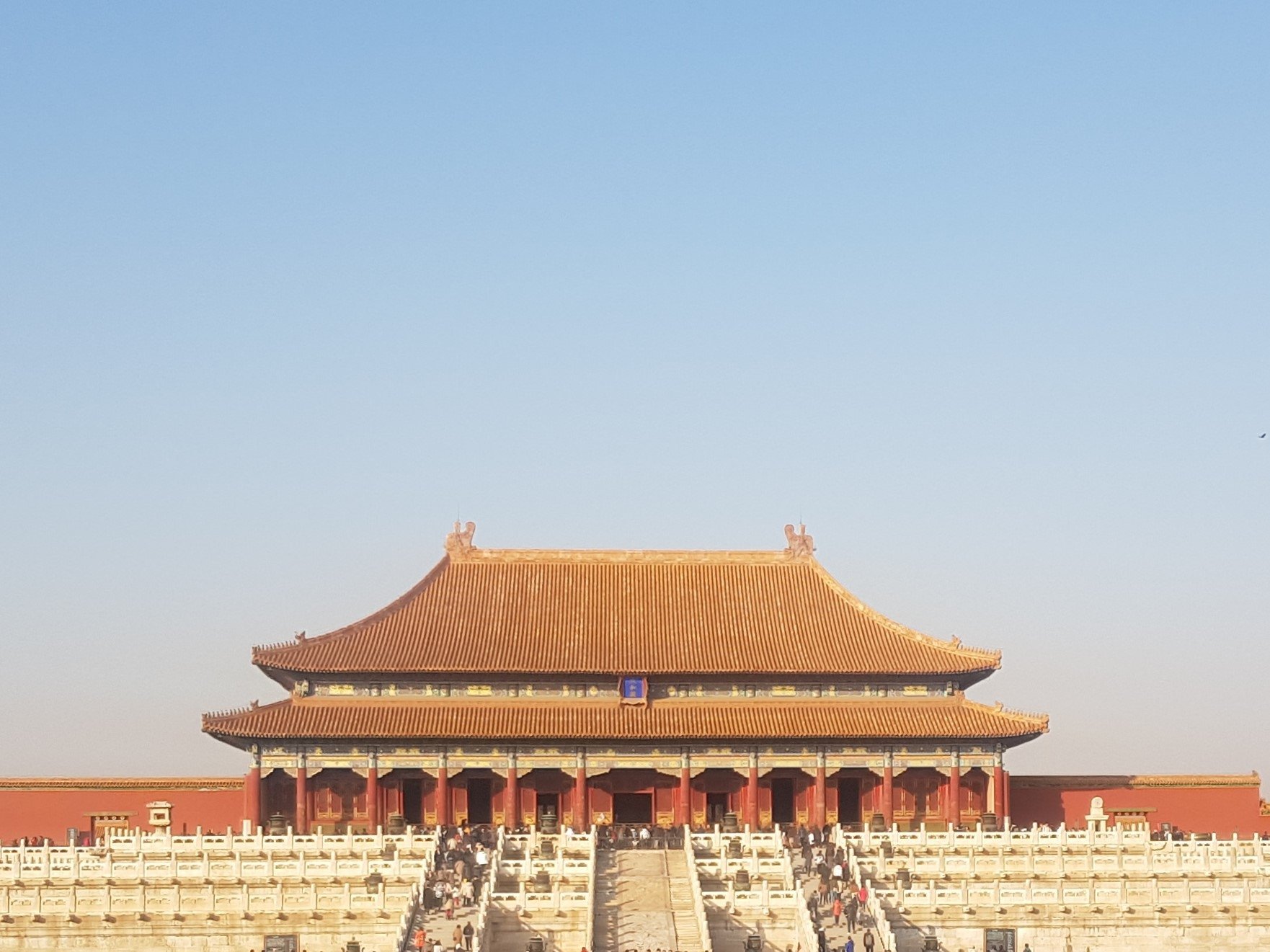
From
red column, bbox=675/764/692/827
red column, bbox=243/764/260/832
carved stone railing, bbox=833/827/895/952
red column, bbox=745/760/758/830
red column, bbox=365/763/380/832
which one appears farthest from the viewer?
red column, bbox=745/760/758/830

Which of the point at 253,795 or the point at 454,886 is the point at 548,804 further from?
the point at 454,886

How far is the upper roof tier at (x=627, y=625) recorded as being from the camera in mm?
68250

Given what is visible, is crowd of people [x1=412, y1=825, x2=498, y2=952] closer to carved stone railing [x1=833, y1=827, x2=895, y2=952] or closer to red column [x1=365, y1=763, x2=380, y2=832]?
carved stone railing [x1=833, y1=827, x2=895, y2=952]

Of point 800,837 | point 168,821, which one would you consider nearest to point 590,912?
point 800,837

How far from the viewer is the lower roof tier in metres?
65.9

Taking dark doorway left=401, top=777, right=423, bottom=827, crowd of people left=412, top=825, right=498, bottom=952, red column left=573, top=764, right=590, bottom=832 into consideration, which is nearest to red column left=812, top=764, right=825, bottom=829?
red column left=573, top=764, right=590, bottom=832

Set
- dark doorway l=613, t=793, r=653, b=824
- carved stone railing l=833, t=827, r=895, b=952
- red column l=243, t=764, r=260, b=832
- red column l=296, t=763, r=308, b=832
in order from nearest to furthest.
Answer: carved stone railing l=833, t=827, r=895, b=952, red column l=243, t=764, r=260, b=832, red column l=296, t=763, r=308, b=832, dark doorway l=613, t=793, r=653, b=824

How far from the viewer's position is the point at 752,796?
66.6 m

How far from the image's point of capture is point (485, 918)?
42281 mm

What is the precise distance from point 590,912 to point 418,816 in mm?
25467

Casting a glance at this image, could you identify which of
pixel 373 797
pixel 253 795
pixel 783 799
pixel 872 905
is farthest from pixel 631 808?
pixel 872 905

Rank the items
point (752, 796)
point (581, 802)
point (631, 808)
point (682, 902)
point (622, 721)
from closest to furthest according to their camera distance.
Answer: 1. point (682, 902)
2. point (581, 802)
3. point (752, 796)
4. point (622, 721)
5. point (631, 808)

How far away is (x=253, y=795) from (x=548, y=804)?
32.8 feet

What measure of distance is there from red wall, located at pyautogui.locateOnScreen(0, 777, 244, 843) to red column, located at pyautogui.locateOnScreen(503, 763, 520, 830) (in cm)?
902
